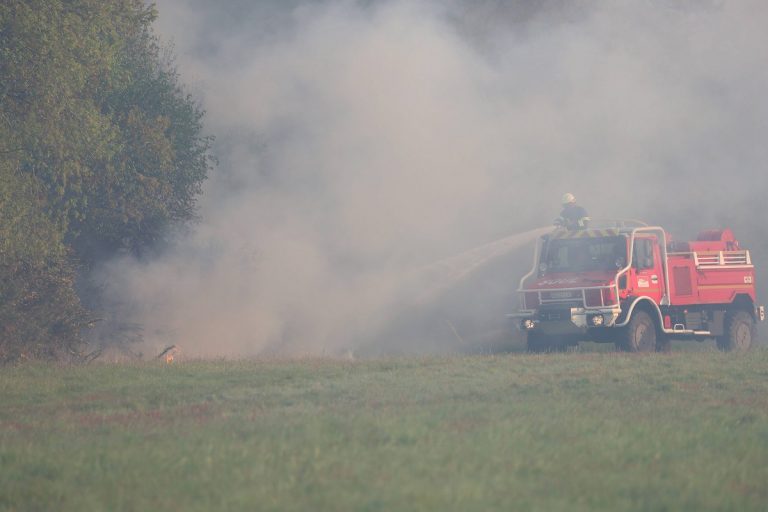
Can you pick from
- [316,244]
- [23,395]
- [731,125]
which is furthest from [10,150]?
[731,125]

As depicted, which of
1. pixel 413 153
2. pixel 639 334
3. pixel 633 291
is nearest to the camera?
pixel 633 291

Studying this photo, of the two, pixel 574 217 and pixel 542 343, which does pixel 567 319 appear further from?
pixel 574 217

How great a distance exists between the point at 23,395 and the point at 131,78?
9.12 m

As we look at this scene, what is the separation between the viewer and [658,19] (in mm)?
31422

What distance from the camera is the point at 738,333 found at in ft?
69.9

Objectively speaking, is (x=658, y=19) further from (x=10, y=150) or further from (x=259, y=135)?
(x=10, y=150)

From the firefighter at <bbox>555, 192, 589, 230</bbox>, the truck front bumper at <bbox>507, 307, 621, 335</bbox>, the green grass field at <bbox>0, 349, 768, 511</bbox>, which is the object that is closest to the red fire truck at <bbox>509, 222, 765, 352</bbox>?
the truck front bumper at <bbox>507, 307, 621, 335</bbox>

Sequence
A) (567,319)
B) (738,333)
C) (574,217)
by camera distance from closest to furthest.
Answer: (567,319) → (574,217) → (738,333)

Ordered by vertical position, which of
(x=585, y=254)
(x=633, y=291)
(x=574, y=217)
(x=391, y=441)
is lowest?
(x=391, y=441)

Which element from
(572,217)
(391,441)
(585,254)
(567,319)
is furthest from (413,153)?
(391,441)

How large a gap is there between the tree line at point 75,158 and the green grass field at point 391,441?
4.15m

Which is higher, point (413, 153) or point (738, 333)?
point (413, 153)

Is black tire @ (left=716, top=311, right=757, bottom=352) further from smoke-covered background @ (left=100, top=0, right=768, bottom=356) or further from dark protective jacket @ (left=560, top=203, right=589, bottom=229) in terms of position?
smoke-covered background @ (left=100, top=0, right=768, bottom=356)

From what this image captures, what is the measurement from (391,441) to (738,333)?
14.5m
